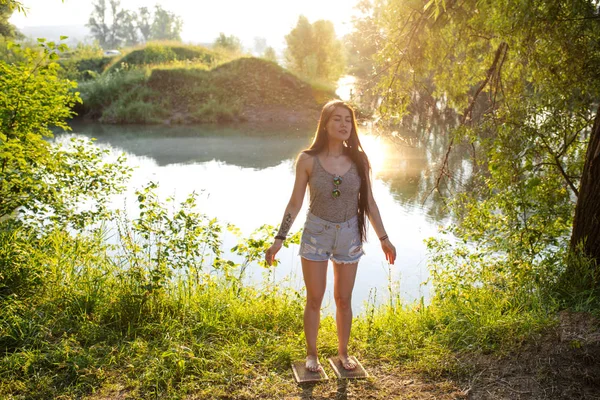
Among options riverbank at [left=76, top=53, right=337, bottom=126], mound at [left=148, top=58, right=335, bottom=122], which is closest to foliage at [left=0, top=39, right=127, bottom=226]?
riverbank at [left=76, top=53, right=337, bottom=126]

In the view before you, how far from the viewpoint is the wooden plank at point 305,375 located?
11.5 feet

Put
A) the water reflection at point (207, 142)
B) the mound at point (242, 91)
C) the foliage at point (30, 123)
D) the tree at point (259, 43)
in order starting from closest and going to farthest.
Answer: the foliage at point (30, 123) < the water reflection at point (207, 142) < the mound at point (242, 91) < the tree at point (259, 43)

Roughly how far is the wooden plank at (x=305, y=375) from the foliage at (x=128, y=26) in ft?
330

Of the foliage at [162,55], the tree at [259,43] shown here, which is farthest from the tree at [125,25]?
the tree at [259,43]

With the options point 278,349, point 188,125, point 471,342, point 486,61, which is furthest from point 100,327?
point 188,125

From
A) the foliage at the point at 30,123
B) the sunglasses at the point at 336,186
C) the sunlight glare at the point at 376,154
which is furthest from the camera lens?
the sunlight glare at the point at 376,154

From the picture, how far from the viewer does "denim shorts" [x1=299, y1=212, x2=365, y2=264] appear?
→ 11.2 feet

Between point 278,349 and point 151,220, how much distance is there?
1966mm

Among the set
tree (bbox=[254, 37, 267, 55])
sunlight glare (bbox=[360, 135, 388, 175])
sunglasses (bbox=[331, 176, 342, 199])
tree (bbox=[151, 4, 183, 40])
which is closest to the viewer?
sunglasses (bbox=[331, 176, 342, 199])

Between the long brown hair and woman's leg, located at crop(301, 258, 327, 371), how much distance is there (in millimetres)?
366

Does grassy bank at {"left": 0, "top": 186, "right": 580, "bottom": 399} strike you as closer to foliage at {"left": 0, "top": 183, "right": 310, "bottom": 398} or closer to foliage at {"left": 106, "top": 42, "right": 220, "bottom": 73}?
foliage at {"left": 0, "top": 183, "right": 310, "bottom": 398}

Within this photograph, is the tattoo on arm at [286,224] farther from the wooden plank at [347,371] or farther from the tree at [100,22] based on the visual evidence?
the tree at [100,22]

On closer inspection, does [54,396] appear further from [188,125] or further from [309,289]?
[188,125]

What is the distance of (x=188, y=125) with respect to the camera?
2820 centimetres
